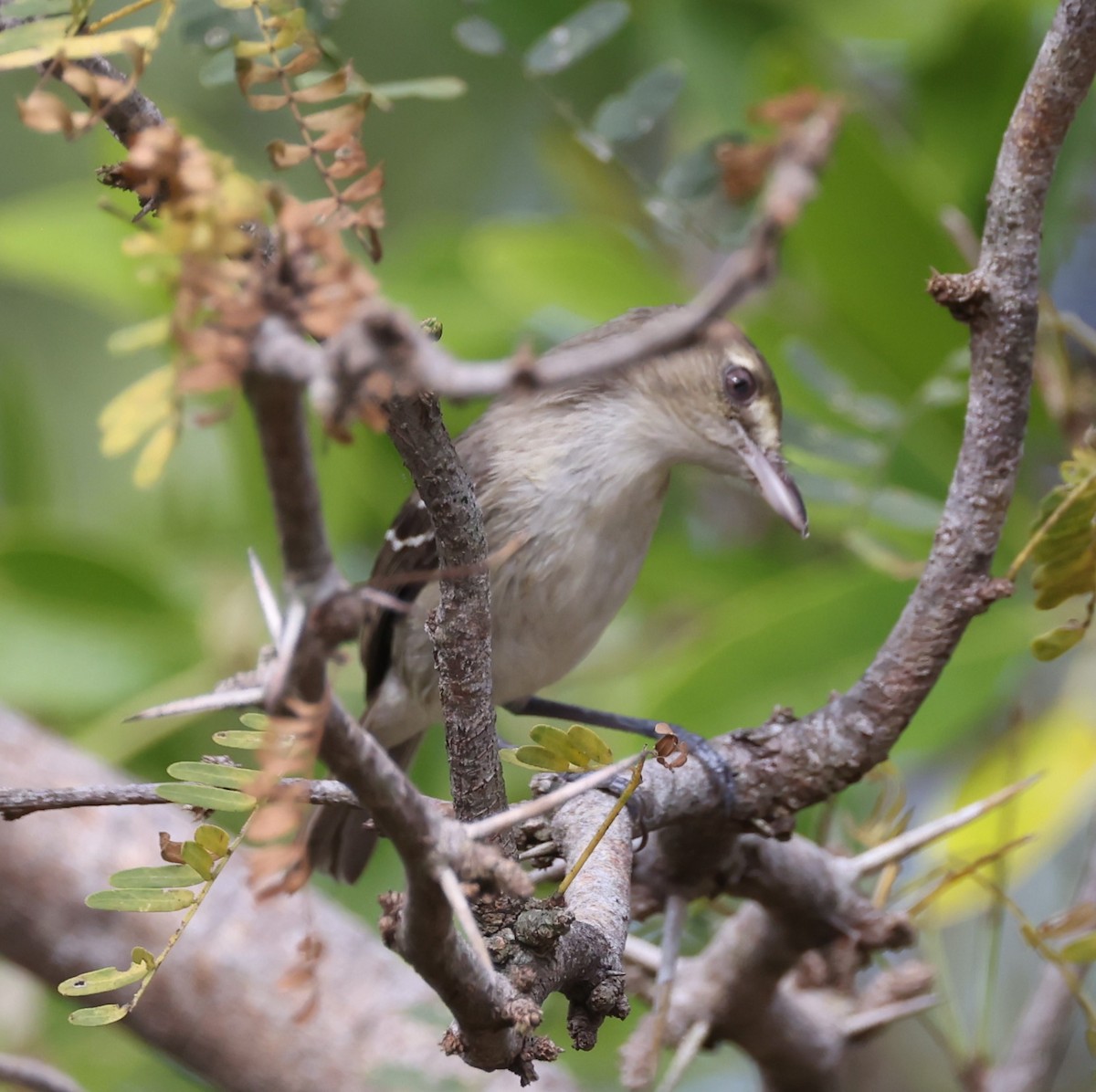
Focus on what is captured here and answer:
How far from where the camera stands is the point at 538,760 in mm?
1481

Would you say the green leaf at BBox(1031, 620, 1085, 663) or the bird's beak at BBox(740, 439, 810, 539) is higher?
the green leaf at BBox(1031, 620, 1085, 663)

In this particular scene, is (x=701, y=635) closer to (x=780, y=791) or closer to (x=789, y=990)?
(x=789, y=990)

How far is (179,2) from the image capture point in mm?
1594

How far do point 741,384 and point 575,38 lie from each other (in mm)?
719

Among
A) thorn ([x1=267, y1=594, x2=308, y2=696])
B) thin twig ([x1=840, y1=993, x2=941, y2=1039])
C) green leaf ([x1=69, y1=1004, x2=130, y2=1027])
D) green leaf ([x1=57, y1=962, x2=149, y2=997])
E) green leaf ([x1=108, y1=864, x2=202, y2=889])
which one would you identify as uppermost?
thorn ([x1=267, y1=594, x2=308, y2=696])

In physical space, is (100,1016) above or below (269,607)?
below

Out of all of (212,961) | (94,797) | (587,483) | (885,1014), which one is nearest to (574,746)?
(94,797)

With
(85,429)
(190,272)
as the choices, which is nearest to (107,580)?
(190,272)

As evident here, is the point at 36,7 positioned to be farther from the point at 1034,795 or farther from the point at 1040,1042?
the point at 1034,795

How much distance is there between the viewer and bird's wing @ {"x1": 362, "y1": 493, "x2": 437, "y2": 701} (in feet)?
8.87

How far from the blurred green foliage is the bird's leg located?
0.35 feet

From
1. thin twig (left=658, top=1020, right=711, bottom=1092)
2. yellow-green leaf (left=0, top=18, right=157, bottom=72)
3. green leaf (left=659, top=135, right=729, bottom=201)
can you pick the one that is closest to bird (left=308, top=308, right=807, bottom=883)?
green leaf (left=659, top=135, right=729, bottom=201)

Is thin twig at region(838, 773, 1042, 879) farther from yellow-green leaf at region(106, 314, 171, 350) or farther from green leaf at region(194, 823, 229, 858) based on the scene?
yellow-green leaf at region(106, 314, 171, 350)

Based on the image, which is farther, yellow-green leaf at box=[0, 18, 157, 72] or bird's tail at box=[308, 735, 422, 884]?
bird's tail at box=[308, 735, 422, 884]
